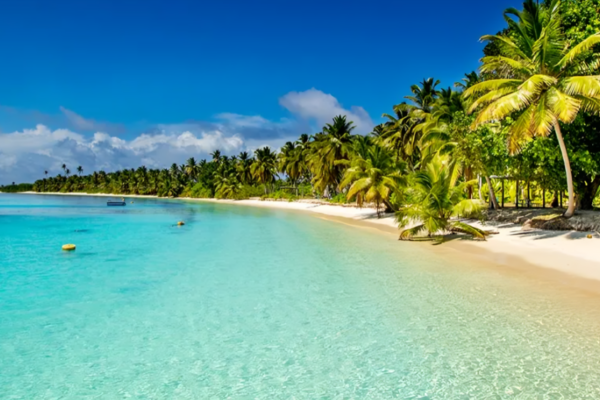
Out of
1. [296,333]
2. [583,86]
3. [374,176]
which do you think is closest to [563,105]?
[583,86]

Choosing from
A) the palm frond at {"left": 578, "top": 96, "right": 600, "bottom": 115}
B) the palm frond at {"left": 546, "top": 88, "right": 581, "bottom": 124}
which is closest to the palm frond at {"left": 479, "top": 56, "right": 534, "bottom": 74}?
the palm frond at {"left": 546, "top": 88, "right": 581, "bottom": 124}

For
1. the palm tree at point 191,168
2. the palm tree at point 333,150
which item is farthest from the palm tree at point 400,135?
the palm tree at point 191,168

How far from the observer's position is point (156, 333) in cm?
755

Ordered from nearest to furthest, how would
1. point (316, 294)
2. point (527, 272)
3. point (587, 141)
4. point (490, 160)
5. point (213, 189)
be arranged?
point (316, 294) < point (527, 272) < point (587, 141) < point (490, 160) < point (213, 189)

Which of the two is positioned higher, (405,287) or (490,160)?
(490,160)

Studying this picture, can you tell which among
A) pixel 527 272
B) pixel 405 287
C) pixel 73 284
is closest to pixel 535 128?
pixel 527 272

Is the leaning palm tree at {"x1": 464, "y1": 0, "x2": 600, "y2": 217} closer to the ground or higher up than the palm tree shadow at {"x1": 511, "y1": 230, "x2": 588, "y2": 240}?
higher up

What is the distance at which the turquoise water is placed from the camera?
5.42 metres

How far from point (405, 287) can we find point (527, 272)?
391 centimetres

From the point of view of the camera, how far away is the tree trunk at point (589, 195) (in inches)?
779

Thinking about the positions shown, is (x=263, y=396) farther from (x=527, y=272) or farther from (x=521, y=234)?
(x=521, y=234)

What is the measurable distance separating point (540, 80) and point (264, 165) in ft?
220

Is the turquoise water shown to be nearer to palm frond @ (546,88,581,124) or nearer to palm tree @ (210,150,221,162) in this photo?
palm frond @ (546,88,581,124)

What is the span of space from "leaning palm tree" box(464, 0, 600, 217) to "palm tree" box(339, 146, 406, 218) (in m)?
12.0
